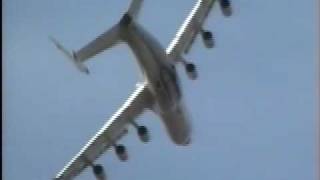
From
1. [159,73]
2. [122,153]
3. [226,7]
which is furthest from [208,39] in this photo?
[122,153]

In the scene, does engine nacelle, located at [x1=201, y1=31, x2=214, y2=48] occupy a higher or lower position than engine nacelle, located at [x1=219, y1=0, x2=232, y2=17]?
lower

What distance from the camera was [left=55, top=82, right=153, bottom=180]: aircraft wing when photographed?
39.6 meters

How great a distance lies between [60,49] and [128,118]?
14.4 m

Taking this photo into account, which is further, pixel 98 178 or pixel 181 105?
pixel 98 178

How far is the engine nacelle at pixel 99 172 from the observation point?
40000 millimetres

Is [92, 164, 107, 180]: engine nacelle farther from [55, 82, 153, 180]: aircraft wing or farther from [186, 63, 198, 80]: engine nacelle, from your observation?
[186, 63, 198, 80]: engine nacelle

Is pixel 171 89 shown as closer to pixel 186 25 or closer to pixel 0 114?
pixel 186 25

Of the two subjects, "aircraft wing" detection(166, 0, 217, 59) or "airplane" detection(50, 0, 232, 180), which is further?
→ "aircraft wing" detection(166, 0, 217, 59)

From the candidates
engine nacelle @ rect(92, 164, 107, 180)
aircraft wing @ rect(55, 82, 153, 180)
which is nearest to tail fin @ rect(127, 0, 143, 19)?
aircraft wing @ rect(55, 82, 153, 180)

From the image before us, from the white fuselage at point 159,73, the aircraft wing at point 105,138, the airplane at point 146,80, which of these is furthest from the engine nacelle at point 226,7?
the aircraft wing at point 105,138

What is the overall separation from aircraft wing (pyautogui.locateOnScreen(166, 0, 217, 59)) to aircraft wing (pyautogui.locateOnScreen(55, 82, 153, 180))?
340 cm

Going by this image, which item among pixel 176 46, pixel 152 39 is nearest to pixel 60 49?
pixel 152 39

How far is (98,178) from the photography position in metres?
40.0

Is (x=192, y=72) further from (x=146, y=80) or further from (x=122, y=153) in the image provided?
(x=122, y=153)
